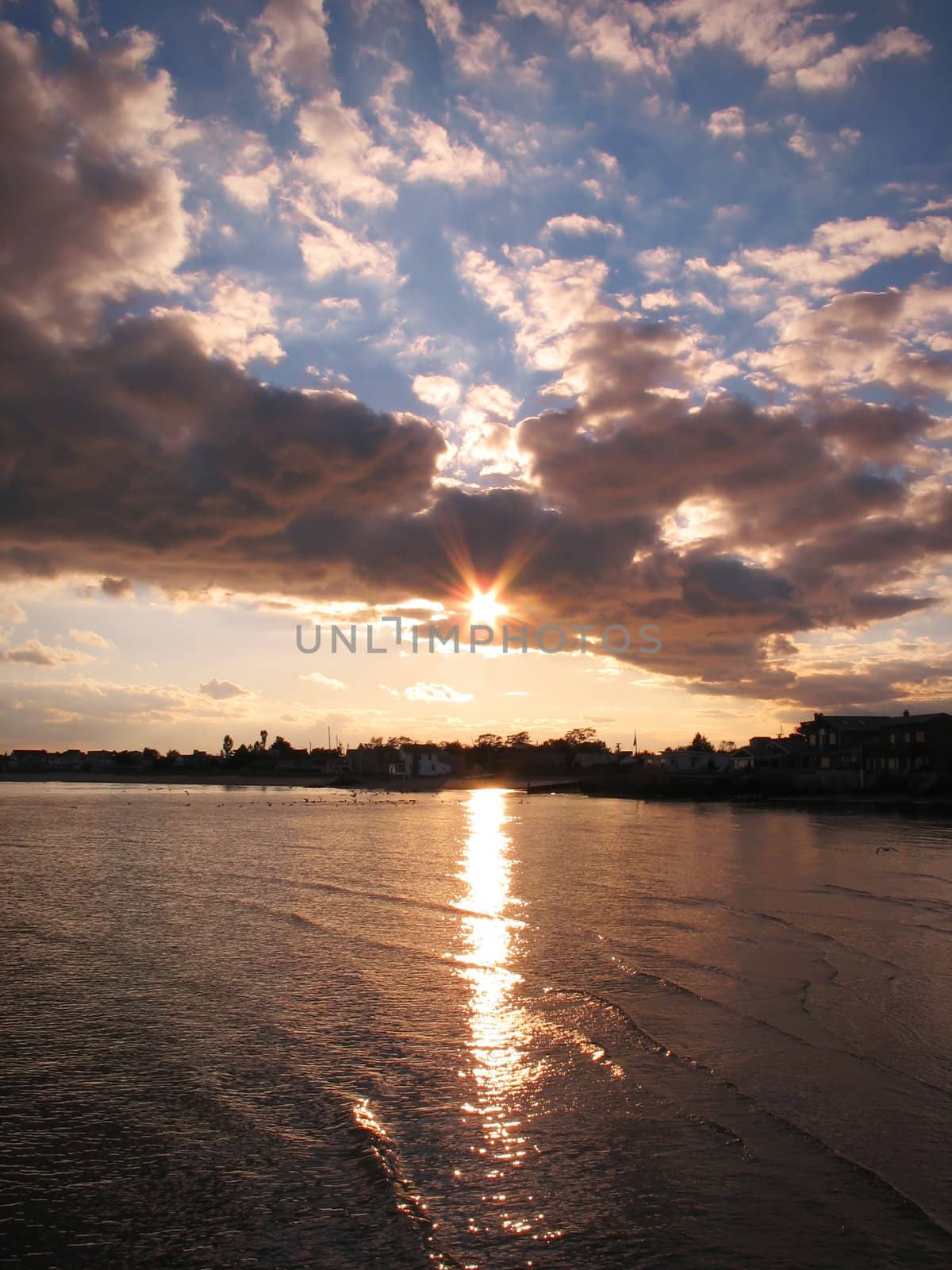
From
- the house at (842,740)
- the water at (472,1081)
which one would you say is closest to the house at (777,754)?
the house at (842,740)

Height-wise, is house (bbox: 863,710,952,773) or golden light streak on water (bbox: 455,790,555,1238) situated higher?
house (bbox: 863,710,952,773)

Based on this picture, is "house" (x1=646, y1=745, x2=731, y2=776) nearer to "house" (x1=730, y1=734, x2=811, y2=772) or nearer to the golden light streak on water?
"house" (x1=730, y1=734, x2=811, y2=772)

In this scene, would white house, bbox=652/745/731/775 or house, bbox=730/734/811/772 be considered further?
white house, bbox=652/745/731/775

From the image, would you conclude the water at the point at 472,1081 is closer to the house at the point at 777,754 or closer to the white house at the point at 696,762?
the house at the point at 777,754

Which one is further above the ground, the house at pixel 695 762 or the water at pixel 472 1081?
the house at pixel 695 762

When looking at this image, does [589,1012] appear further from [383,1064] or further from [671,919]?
[671,919]

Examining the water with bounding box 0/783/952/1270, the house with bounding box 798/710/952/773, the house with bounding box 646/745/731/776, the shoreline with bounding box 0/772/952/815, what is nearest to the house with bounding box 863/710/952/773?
the house with bounding box 798/710/952/773

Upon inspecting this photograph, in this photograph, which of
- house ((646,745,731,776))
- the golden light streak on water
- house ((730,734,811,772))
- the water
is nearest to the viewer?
the water

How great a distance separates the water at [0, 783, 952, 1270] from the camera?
873cm

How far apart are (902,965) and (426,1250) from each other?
15444 millimetres

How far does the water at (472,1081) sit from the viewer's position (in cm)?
873

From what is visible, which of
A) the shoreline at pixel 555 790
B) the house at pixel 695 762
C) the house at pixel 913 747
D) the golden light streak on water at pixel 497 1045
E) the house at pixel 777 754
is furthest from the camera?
the house at pixel 695 762

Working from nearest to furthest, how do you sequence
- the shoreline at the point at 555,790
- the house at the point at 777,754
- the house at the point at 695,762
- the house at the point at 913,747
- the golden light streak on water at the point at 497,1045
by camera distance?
the golden light streak on water at the point at 497,1045, the shoreline at the point at 555,790, the house at the point at 913,747, the house at the point at 777,754, the house at the point at 695,762

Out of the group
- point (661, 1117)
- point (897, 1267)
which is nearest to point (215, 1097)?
point (661, 1117)
